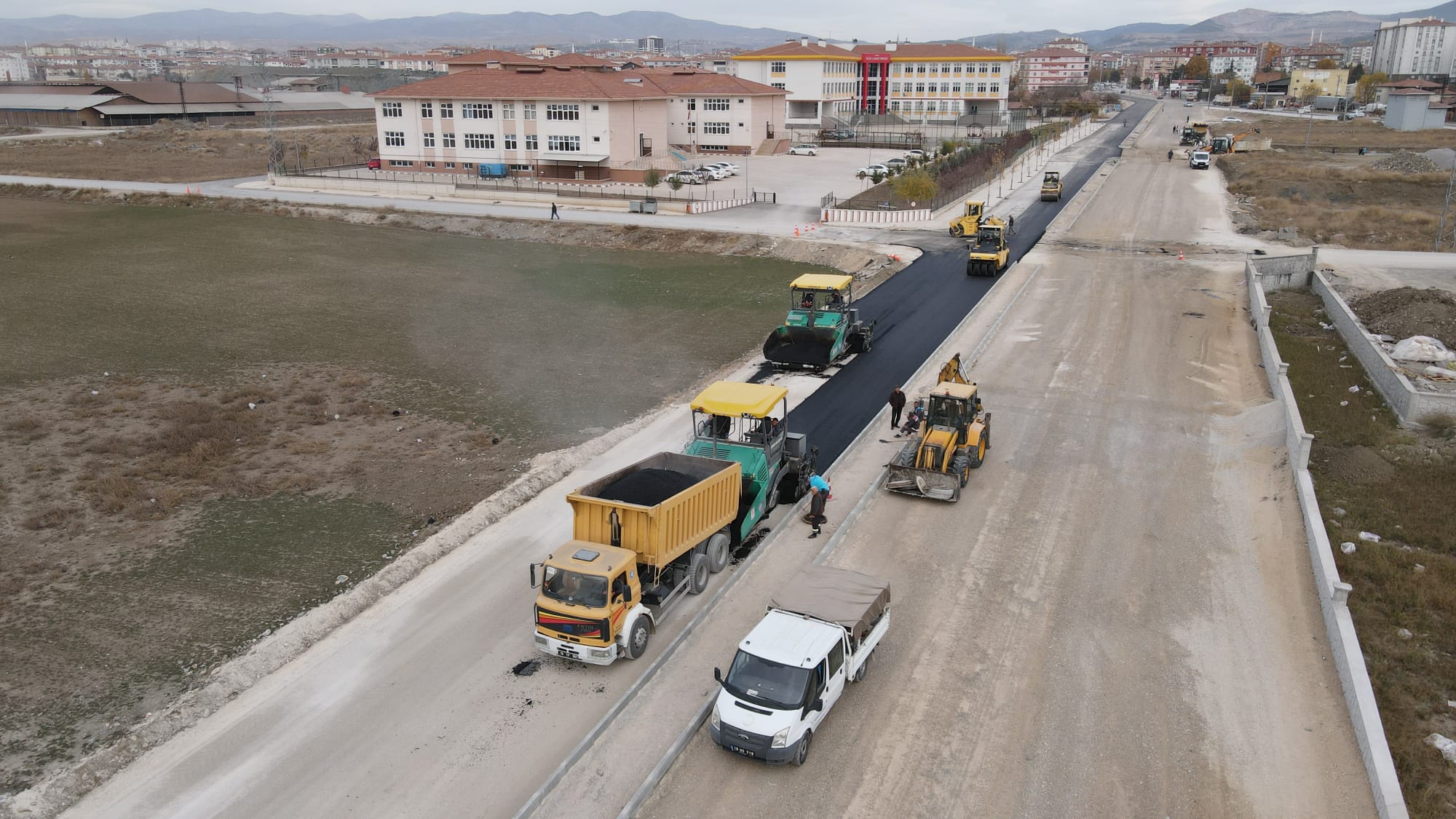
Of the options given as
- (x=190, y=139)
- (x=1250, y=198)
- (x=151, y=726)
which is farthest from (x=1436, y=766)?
(x=190, y=139)

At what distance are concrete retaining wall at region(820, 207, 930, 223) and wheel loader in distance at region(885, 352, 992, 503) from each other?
35175 mm

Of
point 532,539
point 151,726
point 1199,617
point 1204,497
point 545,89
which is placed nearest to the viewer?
point 151,726

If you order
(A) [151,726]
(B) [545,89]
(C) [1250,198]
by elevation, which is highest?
(B) [545,89]

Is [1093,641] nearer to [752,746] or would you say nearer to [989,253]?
[752,746]

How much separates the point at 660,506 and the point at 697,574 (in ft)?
6.58

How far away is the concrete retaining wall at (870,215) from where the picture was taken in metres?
57.1

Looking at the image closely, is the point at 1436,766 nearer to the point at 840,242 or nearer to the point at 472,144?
the point at 840,242

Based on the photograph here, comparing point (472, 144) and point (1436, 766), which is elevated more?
point (472, 144)

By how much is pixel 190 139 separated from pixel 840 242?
85.1m

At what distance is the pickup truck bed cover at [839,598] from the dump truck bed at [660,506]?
2.10m

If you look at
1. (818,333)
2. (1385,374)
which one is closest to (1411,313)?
(1385,374)

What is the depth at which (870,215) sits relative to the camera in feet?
188

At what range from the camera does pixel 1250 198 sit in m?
63.4

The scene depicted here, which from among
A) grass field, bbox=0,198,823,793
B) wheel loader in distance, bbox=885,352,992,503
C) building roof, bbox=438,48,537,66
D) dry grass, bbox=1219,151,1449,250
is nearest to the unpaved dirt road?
wheel loader in distance, bbox=885,352,992,503
